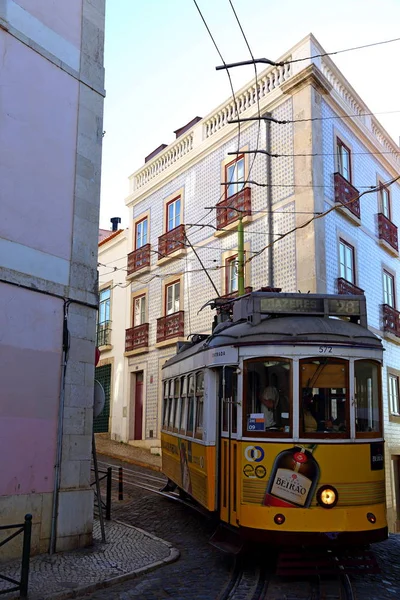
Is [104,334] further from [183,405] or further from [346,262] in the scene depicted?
[183,405]

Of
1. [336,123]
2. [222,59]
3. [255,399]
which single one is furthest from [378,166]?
[255,399]

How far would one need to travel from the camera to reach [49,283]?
344 inches

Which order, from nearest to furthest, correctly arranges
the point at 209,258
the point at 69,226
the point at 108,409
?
the point at 69,226
the point at 209,258
the point at 108,409

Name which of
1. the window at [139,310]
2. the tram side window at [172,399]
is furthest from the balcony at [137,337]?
the tram side window at [172,399]

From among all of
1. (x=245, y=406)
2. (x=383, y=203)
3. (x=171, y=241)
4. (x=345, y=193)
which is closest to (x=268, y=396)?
(x=245, y=406)

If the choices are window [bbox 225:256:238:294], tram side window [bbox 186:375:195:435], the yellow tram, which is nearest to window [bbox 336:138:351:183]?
window [bbox 225:256:238:294]

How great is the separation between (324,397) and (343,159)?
1256 centimetres

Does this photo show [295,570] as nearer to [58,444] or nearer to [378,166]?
[58,444]

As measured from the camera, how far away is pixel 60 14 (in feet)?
31.3

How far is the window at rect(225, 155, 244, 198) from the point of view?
18.8 m

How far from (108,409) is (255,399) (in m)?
19.1

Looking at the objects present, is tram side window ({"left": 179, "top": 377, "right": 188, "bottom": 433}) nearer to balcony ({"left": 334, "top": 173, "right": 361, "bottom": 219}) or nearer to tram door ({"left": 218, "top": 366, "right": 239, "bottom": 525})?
tram door ({"left": 218, "top": 366, "right": 239, "bottom": 525})

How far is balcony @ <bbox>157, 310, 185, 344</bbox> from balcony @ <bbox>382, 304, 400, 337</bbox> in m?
6.39

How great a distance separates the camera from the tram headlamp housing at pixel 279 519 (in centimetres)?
665
